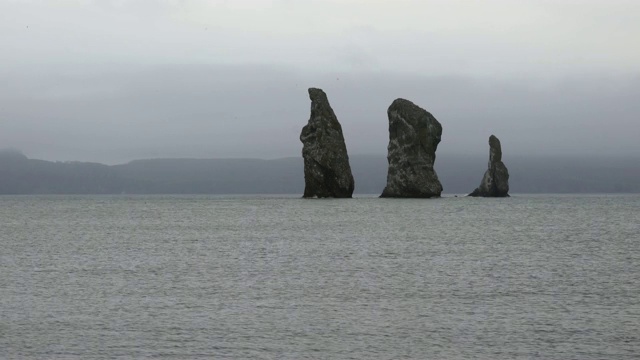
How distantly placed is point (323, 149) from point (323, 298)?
10673 centimetres

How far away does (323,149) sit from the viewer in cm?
14150

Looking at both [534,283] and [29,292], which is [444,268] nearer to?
[534,283]

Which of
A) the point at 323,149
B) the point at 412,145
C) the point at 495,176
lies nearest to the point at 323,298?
the point at 323,149

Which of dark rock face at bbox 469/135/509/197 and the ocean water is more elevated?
dark rock face at bbox 469/135/509/197

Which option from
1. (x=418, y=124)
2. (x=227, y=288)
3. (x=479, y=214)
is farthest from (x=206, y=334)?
(x=418, y=124)

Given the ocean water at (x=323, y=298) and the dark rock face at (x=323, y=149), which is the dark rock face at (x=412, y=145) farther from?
the ocean water at (x=323, y=298)

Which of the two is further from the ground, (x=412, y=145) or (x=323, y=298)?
(x=412, y=145)

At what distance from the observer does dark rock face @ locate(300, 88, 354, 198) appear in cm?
14200

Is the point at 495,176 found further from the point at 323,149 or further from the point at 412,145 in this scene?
the point at 323,149

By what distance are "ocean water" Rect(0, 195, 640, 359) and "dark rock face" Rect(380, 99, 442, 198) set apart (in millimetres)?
75482

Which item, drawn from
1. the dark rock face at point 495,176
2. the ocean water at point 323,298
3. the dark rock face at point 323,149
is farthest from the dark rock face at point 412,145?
the ocean water at point 323,298

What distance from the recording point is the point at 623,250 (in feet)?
193

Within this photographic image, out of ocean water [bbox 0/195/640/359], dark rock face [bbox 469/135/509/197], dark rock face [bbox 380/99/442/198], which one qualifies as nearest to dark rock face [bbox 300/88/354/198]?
dark rock face [bbox 380/99/442/198]

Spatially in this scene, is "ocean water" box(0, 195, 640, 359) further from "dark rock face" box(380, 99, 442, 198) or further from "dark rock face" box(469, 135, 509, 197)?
"dark rock face" box(469, 135, 509, 197)
